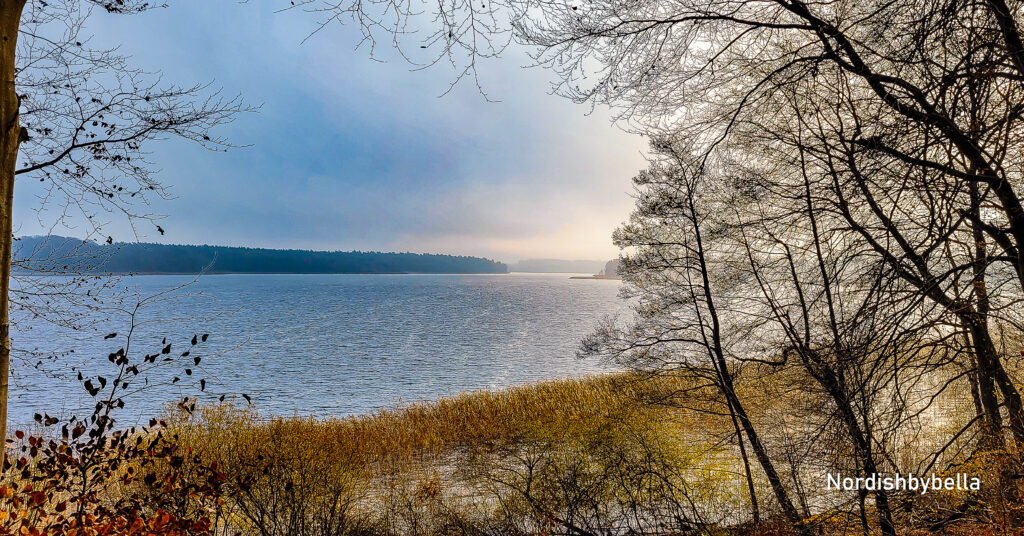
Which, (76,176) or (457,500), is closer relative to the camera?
(76,176)

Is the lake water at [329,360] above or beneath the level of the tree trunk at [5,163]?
beneath

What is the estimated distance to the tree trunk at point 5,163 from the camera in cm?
274

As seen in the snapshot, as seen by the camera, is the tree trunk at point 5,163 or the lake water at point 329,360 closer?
the tree trunk at point 5,163

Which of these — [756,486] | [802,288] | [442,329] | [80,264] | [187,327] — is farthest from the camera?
[187,327]

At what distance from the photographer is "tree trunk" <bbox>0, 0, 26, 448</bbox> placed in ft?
8.98

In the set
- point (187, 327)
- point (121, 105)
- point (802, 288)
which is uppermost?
point (121, 105)

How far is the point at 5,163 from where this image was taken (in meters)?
2.75

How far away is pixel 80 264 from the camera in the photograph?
4883 mm

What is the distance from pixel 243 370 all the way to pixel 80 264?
107 feet

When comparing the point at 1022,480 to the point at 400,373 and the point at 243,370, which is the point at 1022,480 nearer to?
the point at 400,373

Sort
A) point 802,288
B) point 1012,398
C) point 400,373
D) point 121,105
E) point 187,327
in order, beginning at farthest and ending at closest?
point 187,327 < point 400,373 < point 802,288 < point 1012,398 < point 121,105

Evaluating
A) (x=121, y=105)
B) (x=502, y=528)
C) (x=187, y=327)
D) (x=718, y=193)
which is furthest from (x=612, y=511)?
(x=187, y=327)

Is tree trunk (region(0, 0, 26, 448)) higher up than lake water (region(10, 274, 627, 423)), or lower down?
higher up

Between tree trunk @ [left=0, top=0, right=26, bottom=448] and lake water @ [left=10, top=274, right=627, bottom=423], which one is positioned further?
lake water @ [left=10, top=274, right=627, bottom=423]
